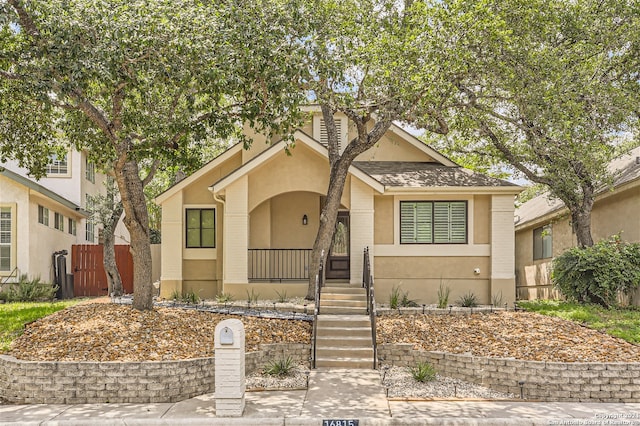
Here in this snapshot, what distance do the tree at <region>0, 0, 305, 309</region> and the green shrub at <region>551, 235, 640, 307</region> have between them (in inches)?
338

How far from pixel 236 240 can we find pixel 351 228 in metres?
3.14

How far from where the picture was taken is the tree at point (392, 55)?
12508 mm

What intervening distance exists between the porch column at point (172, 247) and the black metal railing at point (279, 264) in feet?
6.78

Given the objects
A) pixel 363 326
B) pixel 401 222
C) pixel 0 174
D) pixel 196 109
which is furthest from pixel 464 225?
pixel 0 174

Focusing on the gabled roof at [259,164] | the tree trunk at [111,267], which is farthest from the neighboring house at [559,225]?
the tree trunk at [111,267]

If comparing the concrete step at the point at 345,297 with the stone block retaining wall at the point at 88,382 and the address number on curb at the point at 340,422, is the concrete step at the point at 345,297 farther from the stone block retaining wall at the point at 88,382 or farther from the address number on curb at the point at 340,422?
the address number on curb at the point at 340,422

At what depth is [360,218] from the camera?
16.4m

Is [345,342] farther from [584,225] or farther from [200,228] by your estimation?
[584,225]

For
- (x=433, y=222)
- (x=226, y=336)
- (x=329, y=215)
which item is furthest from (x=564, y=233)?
(x=226, y=336)

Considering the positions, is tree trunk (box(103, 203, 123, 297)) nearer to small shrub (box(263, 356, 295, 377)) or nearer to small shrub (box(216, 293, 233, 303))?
small shrub (box(216, 293, 233, 303))

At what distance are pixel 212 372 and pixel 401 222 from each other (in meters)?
8.24

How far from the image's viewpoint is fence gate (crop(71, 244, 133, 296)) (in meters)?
22.8

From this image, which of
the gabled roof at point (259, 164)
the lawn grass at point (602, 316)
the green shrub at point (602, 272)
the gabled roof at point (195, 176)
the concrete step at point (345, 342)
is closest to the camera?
the concrete step at point (345, 342)

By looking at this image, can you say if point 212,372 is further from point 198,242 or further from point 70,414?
point 198,242
